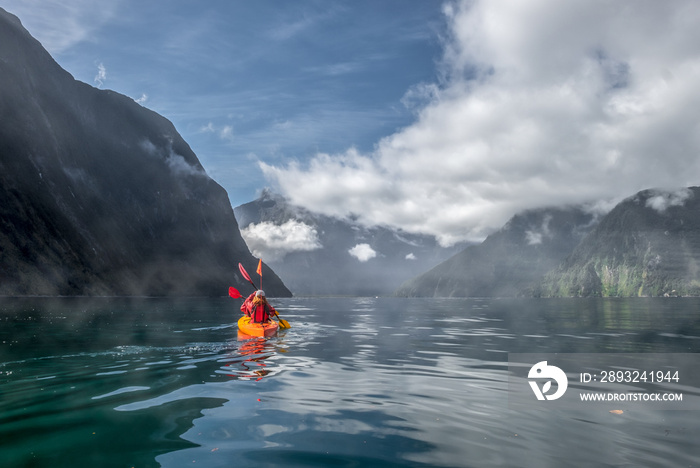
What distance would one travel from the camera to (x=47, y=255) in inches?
5748

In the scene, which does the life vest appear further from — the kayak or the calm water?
the calm water

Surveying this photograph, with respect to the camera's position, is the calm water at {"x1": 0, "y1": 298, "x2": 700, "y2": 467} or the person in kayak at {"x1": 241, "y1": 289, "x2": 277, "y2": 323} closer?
the calm water at {"x1": 0, "y1": 298, "x2": 700, "y2": 467}

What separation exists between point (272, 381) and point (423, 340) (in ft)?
55.7

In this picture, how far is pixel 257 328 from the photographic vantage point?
31.7 metres

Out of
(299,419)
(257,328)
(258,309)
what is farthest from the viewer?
(258,309)

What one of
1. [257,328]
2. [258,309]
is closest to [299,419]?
[257,328]

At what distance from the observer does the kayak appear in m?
31.5

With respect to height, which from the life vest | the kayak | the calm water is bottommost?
the kayak

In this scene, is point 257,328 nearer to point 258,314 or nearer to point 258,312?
point 258,314

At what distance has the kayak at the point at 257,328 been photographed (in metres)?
31.5

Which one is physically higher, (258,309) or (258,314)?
(258,309)

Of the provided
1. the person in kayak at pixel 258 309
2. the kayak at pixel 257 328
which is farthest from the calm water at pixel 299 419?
the person in kayak at pixel 258 309

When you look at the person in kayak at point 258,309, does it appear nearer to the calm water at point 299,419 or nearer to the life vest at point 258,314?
the life vest at point 258,314

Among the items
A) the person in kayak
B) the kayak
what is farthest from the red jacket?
the kayak
